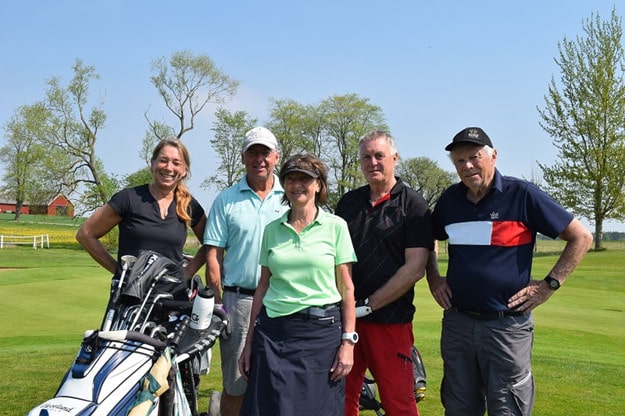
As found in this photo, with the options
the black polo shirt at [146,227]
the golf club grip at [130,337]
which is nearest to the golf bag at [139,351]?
the golf club grip at [130,337]

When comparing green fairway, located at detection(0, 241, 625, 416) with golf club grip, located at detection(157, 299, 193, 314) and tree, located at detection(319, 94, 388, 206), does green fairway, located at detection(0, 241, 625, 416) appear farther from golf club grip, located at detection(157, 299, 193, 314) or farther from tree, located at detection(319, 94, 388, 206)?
tree, located at detection(319, 94, 388, 206)

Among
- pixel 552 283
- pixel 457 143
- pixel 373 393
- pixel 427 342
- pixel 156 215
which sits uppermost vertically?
pixel 457 143

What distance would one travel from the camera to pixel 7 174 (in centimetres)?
5766

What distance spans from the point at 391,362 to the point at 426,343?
4463mm

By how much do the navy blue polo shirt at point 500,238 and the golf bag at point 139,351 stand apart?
1561 mm

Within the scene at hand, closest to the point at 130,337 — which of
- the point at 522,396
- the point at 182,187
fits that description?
the point at 182,187

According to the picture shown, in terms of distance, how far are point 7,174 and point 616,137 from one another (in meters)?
51.9

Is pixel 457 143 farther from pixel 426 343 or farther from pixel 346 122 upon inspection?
pixel 346 122

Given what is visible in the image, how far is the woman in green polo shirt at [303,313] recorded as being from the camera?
10.8 feet

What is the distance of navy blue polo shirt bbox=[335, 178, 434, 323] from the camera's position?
13.2 feet

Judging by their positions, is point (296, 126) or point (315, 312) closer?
point (315, 312)

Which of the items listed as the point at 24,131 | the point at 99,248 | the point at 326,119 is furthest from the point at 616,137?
the point at 24,131

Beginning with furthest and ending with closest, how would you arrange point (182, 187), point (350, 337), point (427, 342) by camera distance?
point (427, 342)
point (182, 187)
point (350, 337)

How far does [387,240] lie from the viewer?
402 centimetres
